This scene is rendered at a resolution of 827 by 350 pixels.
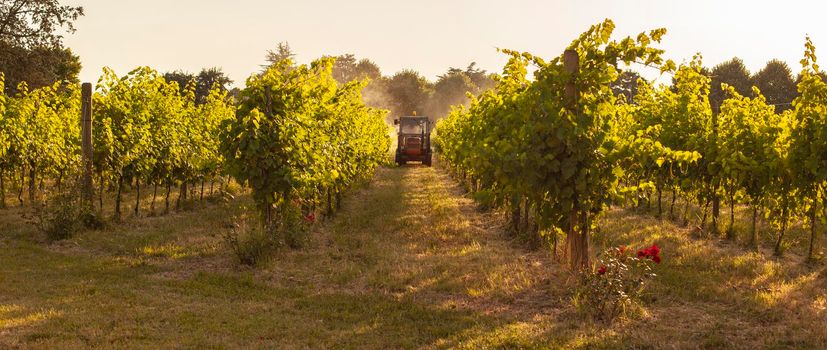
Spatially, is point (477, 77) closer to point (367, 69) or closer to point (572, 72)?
point (367, 69)

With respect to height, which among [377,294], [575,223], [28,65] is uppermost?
[28,65]

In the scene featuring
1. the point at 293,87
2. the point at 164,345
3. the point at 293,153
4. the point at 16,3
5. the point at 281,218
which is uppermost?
the point at 16,3

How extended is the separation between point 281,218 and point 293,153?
1106 millimetres

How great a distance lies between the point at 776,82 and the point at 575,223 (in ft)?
145

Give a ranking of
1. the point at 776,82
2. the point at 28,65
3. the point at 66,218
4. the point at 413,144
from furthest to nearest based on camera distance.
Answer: the point at 776,82, the point at 413,144, the point at 28,65, the point at 66,218

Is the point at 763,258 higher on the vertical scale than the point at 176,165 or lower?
lower

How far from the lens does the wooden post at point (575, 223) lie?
6508 millimetres

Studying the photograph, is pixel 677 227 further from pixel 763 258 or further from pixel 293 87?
pixel 293 87

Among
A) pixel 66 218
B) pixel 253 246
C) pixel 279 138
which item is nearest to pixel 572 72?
pixel 279 138

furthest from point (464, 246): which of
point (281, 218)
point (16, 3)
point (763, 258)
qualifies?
point (16, 3)

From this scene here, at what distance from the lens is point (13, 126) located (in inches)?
500

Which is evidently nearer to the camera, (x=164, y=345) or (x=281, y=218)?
(x=164, y=345)

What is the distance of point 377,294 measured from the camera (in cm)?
680

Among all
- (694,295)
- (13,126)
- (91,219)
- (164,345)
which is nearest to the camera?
(164,345)
